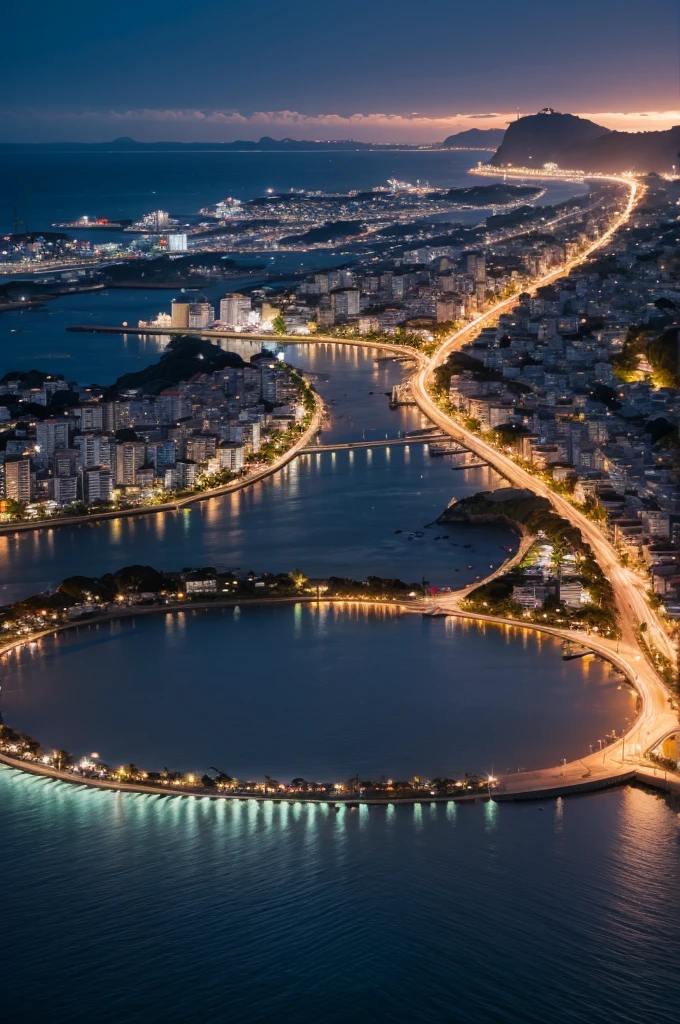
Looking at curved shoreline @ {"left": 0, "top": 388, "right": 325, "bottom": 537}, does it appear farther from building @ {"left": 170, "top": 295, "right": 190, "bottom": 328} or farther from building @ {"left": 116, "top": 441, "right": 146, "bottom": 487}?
building @ {"left": 170, "top": 295, "right": 190, "bottom": 328}

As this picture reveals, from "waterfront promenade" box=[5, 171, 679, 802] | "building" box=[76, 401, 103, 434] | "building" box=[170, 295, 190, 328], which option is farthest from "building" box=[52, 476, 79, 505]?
"building" box=[170, 295, 190, 328]

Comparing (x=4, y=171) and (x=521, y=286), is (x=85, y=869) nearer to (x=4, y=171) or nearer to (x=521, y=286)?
(x=521, y=286)

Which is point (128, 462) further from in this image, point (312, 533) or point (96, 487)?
point (312, 533)

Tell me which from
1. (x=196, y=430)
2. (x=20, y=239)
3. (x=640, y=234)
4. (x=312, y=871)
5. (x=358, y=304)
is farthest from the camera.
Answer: (x=20, y=239)

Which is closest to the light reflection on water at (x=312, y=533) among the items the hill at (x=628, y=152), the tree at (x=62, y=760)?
the tree at (x=62, y=760)

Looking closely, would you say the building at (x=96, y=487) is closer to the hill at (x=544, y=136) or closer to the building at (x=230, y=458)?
the building at (x=230, y=458)

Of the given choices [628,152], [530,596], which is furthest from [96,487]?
[628,152]

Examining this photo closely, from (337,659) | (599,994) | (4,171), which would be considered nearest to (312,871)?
(599,994)
